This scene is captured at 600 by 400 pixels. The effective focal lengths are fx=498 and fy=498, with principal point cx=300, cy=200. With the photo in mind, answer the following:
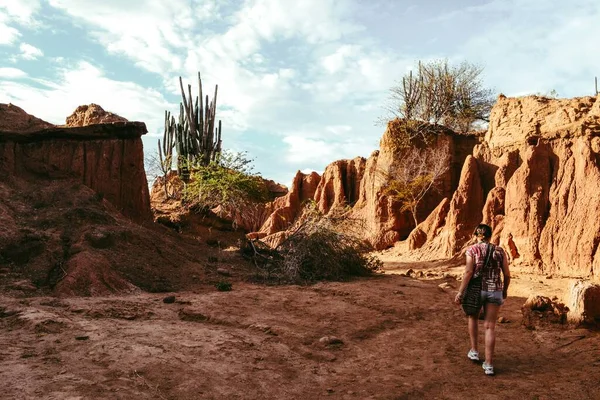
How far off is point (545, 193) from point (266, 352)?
992 centimetres

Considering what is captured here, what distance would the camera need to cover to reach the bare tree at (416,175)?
22891 millimetres

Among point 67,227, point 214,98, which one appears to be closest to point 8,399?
point 67,227

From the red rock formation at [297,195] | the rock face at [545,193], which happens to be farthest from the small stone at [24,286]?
the red rock formation at [297,195]

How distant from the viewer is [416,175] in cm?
2359

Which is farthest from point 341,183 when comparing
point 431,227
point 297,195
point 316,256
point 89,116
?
point 316,256

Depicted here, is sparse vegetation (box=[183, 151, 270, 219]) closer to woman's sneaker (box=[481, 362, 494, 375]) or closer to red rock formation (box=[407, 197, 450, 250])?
red rock formation (box=[407, 197, 450, 250])

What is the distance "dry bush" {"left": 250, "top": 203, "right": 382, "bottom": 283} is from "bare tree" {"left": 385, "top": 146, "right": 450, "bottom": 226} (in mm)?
9507

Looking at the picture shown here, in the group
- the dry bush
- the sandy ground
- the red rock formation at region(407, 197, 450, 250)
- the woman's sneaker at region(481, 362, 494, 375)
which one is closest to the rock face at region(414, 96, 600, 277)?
the red rock formation at region(407, 197, 450, 250)

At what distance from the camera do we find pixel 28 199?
1109cm

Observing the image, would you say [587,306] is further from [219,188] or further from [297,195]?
[297,195]

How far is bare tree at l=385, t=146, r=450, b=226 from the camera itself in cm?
2289

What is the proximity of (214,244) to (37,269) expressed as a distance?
909 cm

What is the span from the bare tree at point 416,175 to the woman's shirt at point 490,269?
1690cm

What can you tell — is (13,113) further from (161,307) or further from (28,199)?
(161,307)
